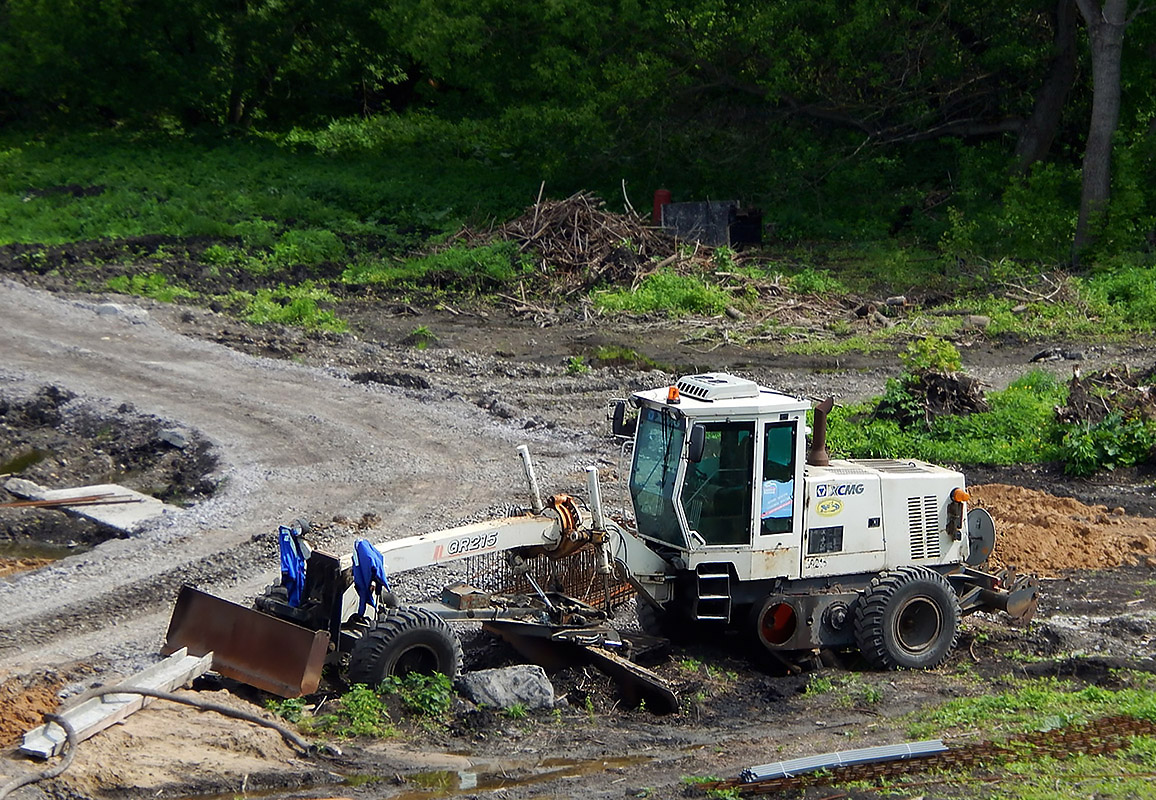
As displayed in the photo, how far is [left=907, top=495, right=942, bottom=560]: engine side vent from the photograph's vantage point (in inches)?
459

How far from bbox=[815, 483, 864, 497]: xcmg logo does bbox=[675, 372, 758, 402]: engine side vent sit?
1.08 m

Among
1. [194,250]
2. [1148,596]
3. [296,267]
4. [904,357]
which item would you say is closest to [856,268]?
[904,357]

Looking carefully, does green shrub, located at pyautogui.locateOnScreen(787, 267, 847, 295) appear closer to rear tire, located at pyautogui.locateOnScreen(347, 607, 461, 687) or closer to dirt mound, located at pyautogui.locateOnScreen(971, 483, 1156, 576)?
dirt mound, located at pyautogui.locateOnScreen(971, 483, 1156, 576)

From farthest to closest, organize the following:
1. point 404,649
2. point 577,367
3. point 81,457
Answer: point 577,367 < point 81,457 < point 404,649

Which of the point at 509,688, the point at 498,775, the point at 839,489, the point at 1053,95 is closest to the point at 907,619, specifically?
the point at 839,489

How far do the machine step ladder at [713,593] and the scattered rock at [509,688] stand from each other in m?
1.40

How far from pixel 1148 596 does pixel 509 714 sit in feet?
23.2

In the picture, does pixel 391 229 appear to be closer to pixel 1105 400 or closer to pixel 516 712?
pixel 1105 400

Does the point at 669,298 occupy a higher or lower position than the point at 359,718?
higher

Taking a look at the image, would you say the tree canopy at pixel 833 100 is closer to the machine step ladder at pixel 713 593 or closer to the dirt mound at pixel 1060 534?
the dirt mound at pixel 1060 534

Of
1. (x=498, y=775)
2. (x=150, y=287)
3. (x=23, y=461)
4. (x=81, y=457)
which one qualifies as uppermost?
(x=150, y=287)

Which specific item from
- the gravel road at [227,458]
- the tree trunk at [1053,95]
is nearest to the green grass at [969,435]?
the gravel road at [227,458]

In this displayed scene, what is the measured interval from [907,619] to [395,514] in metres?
6.50

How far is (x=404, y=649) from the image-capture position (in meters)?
9.91
